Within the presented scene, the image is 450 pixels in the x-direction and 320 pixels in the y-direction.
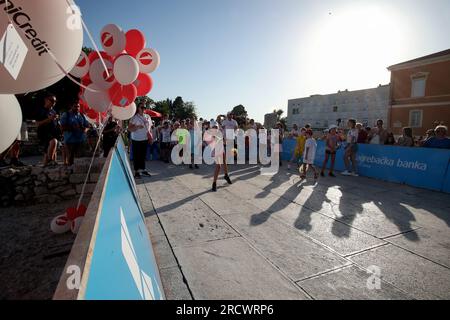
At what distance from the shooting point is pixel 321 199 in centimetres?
534

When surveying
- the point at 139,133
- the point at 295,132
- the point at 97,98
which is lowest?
the point at 139,133

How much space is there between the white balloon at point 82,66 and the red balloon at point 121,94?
535 mm

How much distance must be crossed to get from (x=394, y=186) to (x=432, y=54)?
28931mm

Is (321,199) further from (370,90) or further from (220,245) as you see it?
(370,90)

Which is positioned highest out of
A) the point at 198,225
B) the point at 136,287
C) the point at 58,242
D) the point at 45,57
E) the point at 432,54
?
the point at 432,54

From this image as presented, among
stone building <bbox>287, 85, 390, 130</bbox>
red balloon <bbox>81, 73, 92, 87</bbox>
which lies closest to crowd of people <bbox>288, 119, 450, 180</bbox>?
red balloon <bbox>81, 73, 92, 87</bbox>

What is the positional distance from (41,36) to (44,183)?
14.4 feet

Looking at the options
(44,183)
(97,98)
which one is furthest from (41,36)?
(44,183)

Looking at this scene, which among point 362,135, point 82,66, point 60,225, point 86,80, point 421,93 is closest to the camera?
point 60,225

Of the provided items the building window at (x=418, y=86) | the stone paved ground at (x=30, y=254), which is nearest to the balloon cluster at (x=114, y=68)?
the stone paved ground at (x=30, y=254)

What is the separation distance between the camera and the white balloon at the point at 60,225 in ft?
12.7

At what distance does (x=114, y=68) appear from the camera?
4.23 metres

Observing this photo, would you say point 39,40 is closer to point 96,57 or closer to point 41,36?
point 41,36

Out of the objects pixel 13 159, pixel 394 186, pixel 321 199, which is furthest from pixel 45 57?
pixel 394 186
